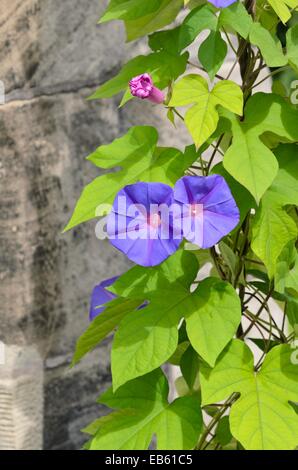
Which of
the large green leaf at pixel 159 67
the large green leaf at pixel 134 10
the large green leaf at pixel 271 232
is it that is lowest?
the large green leaf at pixel 271 232

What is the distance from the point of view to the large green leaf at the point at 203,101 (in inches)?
40.9

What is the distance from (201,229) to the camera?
101cm

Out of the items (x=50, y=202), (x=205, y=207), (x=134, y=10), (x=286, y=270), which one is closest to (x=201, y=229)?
(x=205, y=207)

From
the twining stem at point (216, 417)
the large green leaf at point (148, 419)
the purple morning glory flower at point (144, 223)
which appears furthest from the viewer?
the twining stem at point (216, 417)

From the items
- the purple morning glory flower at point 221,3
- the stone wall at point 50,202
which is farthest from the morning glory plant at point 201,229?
the stone wall at point 50,202

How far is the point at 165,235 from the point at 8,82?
30.1 inches

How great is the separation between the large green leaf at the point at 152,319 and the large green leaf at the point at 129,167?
0.37ft

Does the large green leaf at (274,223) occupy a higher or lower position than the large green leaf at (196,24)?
lower

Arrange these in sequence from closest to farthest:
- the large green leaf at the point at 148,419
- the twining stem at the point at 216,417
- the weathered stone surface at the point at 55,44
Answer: the large green leaf at the point at 148,419 < the twining stem at the point at 216,417 < the weathered stone surface at the point at 55,44

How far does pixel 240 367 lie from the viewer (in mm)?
1111

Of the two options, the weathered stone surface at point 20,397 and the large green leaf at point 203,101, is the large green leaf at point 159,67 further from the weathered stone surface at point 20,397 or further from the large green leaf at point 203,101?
the weathered stone surface at point 20,397

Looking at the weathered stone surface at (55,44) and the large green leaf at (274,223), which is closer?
the large green leaf at (274,223)
